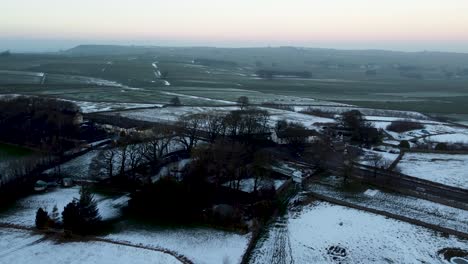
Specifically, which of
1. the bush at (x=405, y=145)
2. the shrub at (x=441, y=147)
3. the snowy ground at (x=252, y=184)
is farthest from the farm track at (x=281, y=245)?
the shrub at (x=441, y=147)

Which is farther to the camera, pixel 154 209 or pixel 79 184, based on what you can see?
pixel 79 184

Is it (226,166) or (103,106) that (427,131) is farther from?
(103,106)

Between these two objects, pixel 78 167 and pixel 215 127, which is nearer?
pixel 78 167

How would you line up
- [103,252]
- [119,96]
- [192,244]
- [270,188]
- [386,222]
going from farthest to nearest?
1. [119,96]
2. [270,188]
3. [386,222]
4. [192,244]
5. [103,252]

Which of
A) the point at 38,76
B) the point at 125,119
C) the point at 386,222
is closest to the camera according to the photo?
the point at 386,222

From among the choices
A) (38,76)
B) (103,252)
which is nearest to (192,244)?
(103,252)

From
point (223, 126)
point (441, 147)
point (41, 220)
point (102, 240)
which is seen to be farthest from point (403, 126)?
point (41, 220)

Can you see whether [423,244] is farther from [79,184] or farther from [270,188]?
[79,184]
